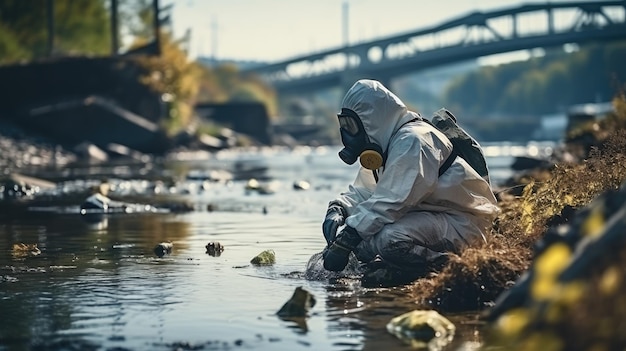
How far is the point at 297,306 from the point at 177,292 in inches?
61.8

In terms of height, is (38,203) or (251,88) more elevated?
(251,88)

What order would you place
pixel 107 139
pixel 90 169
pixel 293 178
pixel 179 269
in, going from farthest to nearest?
pixel 107 139, pixel 90 169, pixel 293 178, pixel 179 269

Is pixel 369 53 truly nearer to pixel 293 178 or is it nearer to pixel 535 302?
pixel 293 178

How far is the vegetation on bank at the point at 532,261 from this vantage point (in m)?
5.04

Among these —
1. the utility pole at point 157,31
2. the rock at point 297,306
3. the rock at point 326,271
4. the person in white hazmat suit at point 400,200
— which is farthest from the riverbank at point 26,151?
the rock at point 297,306

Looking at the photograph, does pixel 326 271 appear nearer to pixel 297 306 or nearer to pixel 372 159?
pixel 372 159

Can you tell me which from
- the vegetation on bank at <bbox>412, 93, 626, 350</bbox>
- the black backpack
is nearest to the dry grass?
the vegetation on bank at <bbox>412, 93, 626, 350</bbox>

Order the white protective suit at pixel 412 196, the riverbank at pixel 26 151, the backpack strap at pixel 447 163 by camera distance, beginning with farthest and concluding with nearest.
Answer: the riverbank at pixel 26 151 < the backpack strap at pixel 447 163 < the white protective suit at pixel 412 196

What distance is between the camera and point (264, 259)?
12.7m

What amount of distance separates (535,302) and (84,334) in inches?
159

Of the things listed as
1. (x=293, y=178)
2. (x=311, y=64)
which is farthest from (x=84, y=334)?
(x=311, y=64)

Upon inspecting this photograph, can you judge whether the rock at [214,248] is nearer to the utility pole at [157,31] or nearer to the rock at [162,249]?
the rock at [162,249]

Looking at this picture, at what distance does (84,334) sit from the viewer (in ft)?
28.0

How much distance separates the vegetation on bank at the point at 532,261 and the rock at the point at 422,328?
2.61ft
